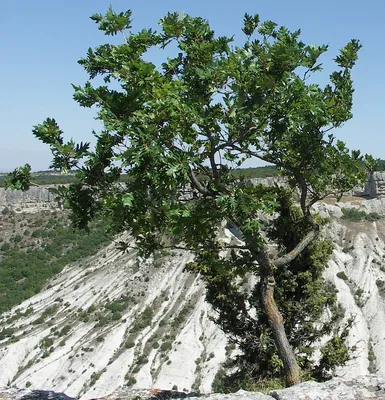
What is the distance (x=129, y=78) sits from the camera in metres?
7.09

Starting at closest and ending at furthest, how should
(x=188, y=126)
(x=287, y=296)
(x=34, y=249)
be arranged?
(x=188, y=126)
(x=287, y=296)
(x=34, y=249)

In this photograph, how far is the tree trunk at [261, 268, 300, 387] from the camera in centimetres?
853

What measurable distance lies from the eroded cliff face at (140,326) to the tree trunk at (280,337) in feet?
64.8

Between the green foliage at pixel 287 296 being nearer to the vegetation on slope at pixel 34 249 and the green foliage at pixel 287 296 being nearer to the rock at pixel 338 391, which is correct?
the rock at pixel 338 391

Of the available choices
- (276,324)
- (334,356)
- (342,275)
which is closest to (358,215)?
(342,275)

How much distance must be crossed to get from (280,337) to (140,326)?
3378 centimetres

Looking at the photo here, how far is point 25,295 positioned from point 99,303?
15743mm

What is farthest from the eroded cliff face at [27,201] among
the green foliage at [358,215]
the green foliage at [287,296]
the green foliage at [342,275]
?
the green foliage at [287,296]

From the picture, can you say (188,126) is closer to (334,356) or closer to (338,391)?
(338,391)

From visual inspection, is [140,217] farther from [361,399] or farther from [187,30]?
[361,399]

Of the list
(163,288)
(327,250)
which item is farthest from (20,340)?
(327,250)

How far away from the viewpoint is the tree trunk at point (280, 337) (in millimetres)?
8531

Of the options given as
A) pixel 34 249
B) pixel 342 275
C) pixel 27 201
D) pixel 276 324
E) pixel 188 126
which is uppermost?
pixel 27 201

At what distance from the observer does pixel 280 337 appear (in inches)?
338
